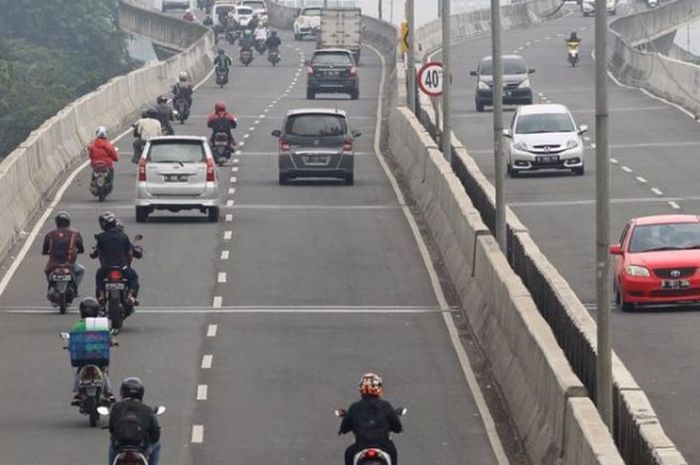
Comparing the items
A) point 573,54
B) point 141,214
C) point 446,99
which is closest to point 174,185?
point 141,214

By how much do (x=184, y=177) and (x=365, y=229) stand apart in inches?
136

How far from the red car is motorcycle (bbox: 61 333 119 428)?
10.8 metres

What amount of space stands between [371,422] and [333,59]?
59150 mm

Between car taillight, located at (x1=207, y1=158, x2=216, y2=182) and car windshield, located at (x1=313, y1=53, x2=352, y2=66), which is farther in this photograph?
car windshield, located at (x1=313, y1=53, x2=352, y2=66)

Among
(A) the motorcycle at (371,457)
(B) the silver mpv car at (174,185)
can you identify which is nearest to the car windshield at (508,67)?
(B) the silver mpv car at (174,185)

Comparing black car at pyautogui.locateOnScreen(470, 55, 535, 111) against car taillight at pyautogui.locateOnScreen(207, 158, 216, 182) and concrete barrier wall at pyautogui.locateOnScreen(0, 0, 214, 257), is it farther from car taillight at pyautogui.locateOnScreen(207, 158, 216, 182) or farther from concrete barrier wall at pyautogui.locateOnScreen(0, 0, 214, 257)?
car taillight at pyautogui.locateOnScreen(207, 158, 216, 182)

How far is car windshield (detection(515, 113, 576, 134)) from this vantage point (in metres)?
51.8

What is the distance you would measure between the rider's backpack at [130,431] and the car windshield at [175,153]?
22932 millimetres

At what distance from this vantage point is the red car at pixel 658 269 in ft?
103

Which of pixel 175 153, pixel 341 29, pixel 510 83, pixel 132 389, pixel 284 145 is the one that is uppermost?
pixel 132 389

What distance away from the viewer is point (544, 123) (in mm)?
52125

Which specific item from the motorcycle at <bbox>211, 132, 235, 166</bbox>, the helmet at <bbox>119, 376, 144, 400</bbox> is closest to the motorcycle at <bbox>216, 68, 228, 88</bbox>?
the motorcycle at <bbox>211, 132, 235, 166</bbox>

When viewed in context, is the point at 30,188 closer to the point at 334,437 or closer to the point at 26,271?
the point at 26,271

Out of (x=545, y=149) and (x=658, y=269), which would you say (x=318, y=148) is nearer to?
(x=545, y=149)
